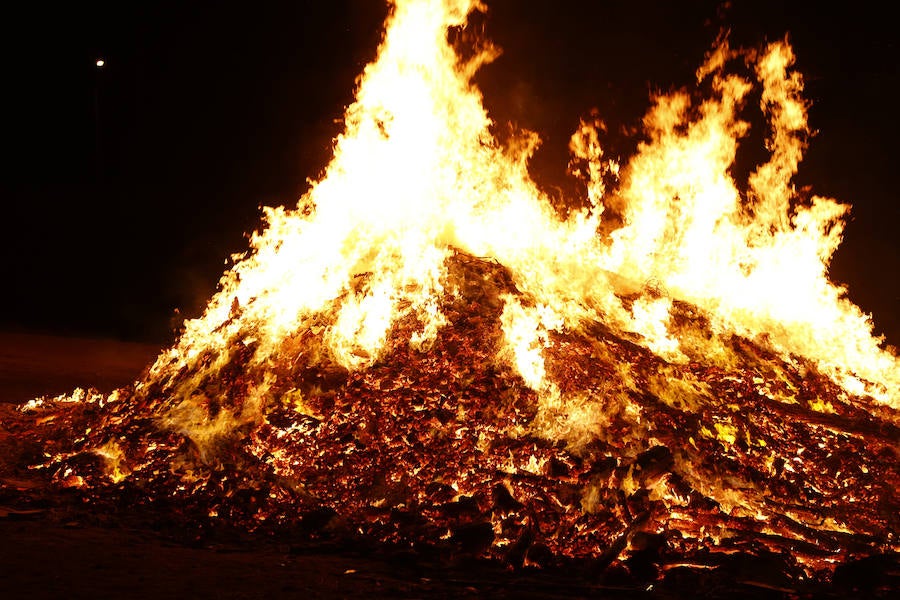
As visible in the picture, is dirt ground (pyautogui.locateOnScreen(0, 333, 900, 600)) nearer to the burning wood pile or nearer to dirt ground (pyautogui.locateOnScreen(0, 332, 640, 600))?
dirt ground (pyautogui.locateOnScreen(0, 332, 640, 600))

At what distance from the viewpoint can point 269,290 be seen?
9.66 meters

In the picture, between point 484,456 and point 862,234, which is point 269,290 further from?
point 862,234

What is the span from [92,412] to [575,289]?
6.99 meters

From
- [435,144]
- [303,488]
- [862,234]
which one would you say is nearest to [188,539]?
[303,488]

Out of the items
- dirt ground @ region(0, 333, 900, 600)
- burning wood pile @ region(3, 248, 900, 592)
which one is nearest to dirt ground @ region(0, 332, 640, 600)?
dirt ground @ region(0, 333, 900, 600)

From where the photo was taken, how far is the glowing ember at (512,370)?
6.74 m

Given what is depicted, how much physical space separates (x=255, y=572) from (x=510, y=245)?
6478 mm

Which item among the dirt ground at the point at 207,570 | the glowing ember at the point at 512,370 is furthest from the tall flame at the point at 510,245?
the dirt ground at the point at 207,570

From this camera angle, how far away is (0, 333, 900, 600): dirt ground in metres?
5.01

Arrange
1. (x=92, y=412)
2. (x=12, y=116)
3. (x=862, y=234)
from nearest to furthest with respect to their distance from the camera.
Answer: (x=92, y=412) < (x=862, y=234) < (x=12, y=116)

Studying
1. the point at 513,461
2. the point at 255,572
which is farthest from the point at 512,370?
the point at 255,572

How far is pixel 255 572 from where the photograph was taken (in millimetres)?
5434

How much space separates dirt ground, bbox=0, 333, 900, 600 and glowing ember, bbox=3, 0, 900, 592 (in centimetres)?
33

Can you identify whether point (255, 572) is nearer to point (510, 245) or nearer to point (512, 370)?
point (512, 370)
